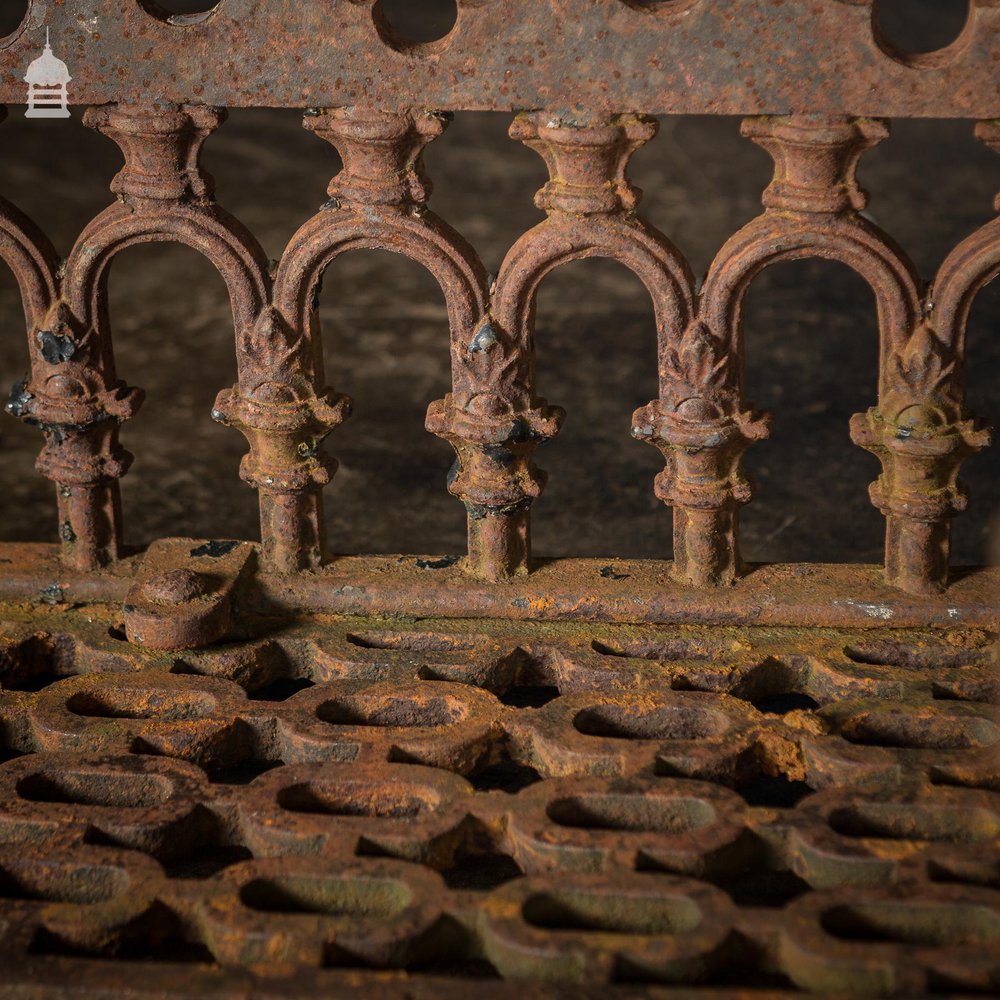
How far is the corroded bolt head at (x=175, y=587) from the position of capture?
112 inches

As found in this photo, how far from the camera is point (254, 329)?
2887 millimetres

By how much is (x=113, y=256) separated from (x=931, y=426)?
4.32 feet

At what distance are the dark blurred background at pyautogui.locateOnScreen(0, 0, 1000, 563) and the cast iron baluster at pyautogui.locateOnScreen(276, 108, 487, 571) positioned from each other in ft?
5.32

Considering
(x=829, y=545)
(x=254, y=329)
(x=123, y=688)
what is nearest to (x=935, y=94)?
(x=254, y=329)

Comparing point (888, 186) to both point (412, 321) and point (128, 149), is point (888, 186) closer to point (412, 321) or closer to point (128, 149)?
point (412, 321)

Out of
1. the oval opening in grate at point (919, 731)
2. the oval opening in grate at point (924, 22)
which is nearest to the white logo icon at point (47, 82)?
the oval opening in grate at point (919, 731)

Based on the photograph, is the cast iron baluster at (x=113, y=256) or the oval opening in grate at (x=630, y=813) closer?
the oval opening in grate at (x=630, y=813)

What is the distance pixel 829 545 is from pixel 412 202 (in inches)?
79.0

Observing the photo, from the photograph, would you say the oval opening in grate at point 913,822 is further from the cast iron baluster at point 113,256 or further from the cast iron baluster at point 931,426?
the cast iron baluster at point 113,256

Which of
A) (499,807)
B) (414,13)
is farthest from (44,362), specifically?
(414,13)

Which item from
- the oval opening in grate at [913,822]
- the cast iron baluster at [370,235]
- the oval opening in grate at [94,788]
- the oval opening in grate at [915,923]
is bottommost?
the oval opening in grate at [915,923]

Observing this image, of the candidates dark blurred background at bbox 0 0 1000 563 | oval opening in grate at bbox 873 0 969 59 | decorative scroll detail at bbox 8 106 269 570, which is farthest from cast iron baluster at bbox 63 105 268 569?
oval opening in grate at bbox 873 0 969 59

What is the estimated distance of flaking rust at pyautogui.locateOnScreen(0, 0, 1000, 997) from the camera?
7.20 feet

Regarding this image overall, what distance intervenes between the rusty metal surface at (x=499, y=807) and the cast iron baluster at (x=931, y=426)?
15cm
